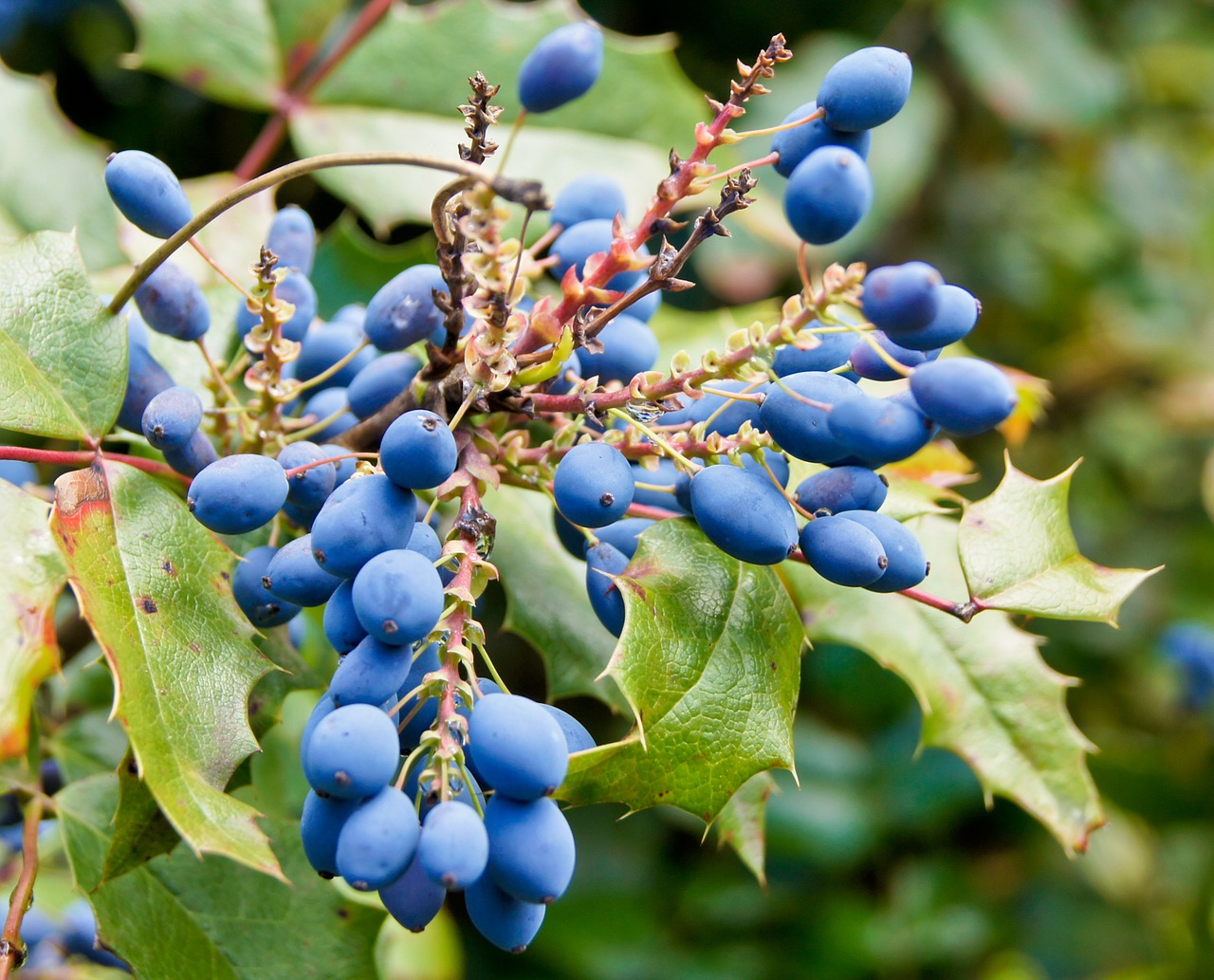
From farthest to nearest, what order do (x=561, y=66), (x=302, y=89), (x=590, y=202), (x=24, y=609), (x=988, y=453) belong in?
(x=988, y=453) < (x=302, y=89) < (x=590, y=202) < (x=561, y=66) < (x=24, y=609)

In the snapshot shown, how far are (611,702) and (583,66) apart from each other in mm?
680

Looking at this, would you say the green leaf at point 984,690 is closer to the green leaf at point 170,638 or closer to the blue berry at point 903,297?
the blue berry at point 903,297

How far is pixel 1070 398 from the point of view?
334 cm

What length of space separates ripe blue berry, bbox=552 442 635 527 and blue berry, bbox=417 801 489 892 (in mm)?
268

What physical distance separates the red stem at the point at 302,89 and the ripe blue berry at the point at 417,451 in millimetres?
1018

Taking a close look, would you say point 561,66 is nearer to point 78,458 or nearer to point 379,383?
point 379,383

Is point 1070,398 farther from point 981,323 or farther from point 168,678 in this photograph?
point 168,678

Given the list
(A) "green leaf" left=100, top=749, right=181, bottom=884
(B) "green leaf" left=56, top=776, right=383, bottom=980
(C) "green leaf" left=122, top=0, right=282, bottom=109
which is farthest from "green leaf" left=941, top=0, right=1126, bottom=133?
(A) "green leaf" left=100, top=749, right=181, bottom=884

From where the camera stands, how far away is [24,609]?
82 centimetres

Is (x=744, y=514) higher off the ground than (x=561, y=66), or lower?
lower

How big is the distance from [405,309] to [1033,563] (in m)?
0.68

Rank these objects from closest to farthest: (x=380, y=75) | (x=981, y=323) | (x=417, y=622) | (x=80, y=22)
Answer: (x=417, y=622)
(x=380, y=75)
(x=80, y=22)
(x=981, y=323)

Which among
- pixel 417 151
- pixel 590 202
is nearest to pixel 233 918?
pixel 590 202

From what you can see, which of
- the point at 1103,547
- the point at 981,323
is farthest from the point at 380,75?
the point at 1103,547
